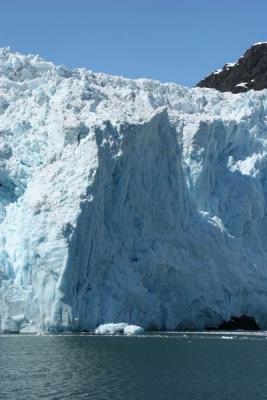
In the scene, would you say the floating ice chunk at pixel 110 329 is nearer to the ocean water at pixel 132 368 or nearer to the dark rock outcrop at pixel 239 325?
the ocean water at pixel 132 368

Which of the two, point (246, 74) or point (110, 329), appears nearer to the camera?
point (110, 329)

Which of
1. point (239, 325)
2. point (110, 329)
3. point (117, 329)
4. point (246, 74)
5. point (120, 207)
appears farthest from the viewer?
point (246, 74)

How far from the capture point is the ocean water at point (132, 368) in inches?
820

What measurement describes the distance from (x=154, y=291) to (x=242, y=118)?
50.1 feet

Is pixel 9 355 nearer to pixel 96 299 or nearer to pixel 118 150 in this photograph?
pixel 96 299

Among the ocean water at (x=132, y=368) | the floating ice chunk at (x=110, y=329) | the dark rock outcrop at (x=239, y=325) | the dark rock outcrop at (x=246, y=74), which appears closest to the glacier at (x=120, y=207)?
the dark rock outcrop at (x=239, y=325)

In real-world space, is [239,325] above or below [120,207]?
below

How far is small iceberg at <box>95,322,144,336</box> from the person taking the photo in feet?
120

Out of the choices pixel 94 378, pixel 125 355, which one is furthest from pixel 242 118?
pixel 94 378

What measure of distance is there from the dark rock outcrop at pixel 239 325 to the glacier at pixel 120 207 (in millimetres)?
417

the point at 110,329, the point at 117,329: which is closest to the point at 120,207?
the point at 117,329

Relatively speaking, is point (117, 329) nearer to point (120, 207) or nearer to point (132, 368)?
point (120, 207)

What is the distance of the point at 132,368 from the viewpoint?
82.8 ft

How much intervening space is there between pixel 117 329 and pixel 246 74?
102ft
